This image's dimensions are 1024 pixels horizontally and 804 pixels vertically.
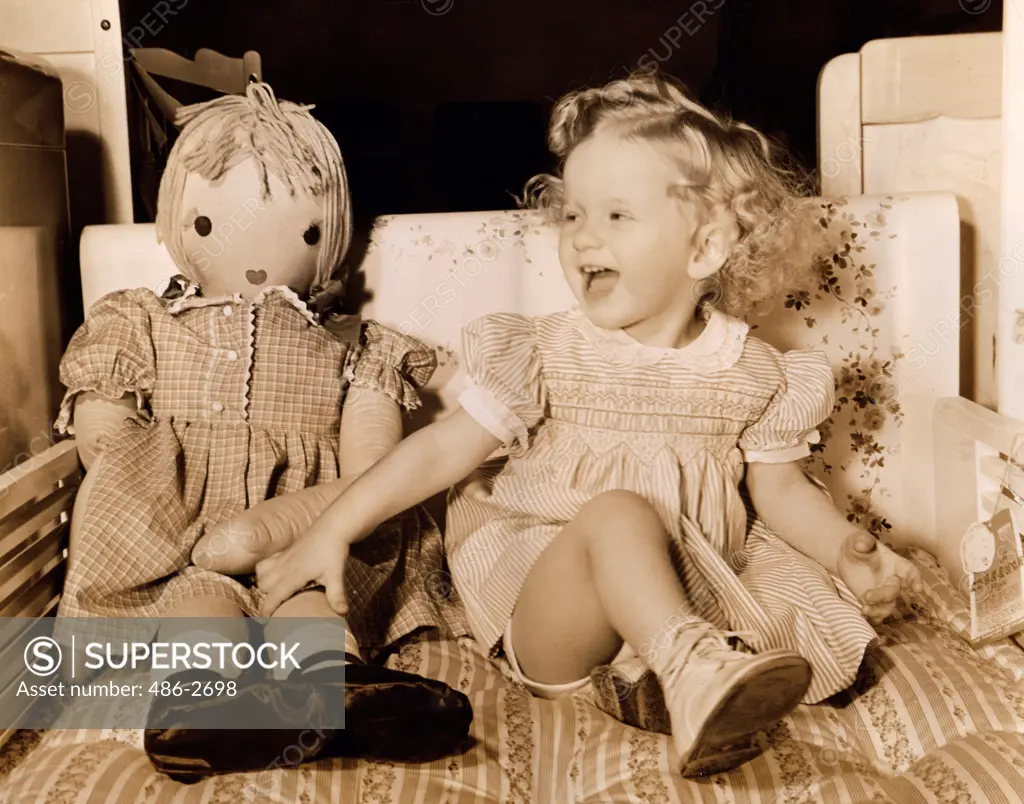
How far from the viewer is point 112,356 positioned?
1.05m

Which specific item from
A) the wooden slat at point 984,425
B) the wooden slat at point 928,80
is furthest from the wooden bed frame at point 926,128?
the wooden slat at point 984,425

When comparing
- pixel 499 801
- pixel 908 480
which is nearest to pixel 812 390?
pixel 908 480

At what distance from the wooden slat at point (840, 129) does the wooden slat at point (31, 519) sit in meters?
0.90

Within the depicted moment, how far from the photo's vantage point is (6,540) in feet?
3.22

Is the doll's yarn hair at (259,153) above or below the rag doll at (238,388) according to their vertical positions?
above

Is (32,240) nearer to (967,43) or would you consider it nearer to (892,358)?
(892,358)

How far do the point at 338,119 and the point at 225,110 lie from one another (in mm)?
610

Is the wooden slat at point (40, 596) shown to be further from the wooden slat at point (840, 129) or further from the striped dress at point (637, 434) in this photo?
the wooden slat at point (840, 129)

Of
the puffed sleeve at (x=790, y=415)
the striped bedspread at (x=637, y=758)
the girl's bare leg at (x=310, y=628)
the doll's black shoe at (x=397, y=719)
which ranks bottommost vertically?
the striped bedspread at (x=637, y=758)

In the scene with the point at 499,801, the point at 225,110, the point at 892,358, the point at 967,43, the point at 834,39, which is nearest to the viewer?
the point at 499,801

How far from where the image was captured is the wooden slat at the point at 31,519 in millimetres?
984

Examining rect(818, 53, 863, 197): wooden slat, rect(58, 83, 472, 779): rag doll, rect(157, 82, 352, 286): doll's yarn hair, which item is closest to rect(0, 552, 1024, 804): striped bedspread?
rect(58, 83, 472, 779): rag doll

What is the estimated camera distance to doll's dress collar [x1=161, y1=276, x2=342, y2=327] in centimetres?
109

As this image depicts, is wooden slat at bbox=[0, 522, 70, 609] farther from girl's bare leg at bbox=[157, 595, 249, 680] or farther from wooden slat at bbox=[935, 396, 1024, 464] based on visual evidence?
wooden slat at bbox=[935, 396, 1024, 464]
